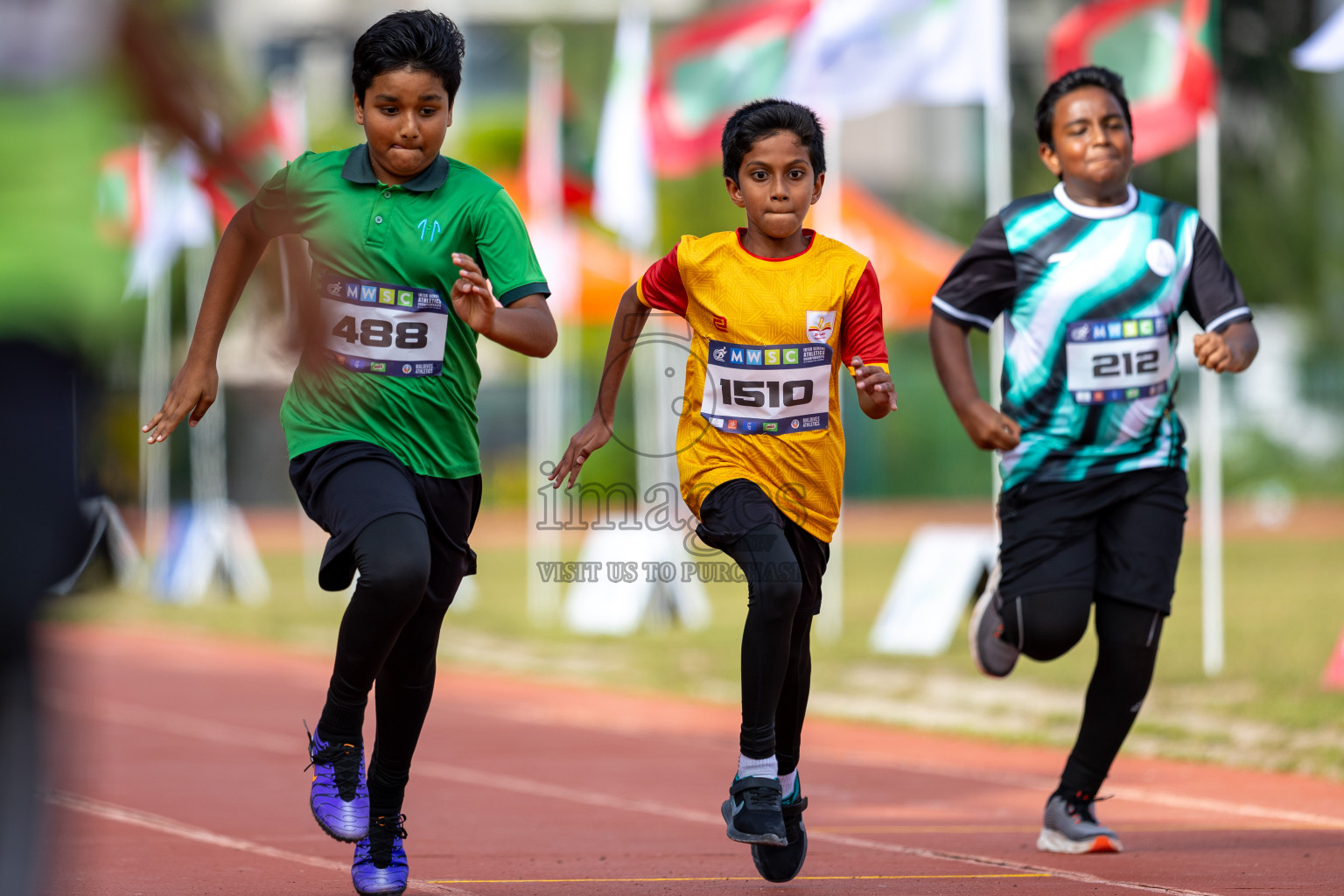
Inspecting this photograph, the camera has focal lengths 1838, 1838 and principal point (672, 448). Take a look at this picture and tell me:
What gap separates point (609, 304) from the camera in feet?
70.6

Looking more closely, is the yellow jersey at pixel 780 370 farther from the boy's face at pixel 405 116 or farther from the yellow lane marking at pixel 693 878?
the yellow lane marking at pixel 693 878

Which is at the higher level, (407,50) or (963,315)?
(407,50)

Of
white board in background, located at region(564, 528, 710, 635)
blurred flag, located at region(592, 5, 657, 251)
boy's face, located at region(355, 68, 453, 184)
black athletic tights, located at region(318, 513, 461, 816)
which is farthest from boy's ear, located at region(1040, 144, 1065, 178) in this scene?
Result: blurred flag, located at region(592, 5, 657, 251)

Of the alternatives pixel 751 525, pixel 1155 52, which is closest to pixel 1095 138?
pixel 751 525

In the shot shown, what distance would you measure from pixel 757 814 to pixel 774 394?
114 centimetres

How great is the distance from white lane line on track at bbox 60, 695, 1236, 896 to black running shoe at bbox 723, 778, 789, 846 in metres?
1.06

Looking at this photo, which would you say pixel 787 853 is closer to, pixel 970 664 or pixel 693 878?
pixel 693 878

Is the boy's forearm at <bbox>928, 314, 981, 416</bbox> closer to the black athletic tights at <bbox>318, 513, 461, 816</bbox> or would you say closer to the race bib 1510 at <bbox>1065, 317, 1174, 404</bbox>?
the race bib 1510 at <bbox>1065, 317, 1174, 404</bbox>

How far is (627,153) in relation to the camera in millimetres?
16594

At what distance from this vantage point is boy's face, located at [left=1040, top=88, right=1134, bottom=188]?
19.5 feet

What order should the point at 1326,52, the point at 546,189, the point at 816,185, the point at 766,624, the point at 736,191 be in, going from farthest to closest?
the point at 546,189 → the point at 1326,52 → the point at 736,191 → the point at 816,185 → the point at 766,624

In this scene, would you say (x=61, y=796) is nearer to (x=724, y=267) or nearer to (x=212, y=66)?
(x=212, y=66)

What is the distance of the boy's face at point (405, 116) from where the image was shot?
4.73 m

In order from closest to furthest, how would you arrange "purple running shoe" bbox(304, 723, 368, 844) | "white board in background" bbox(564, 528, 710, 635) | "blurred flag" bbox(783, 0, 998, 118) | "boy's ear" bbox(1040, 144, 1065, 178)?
"purple running shoe" bbox(304, 723, 368, 844) → "boy's ear" bbox(1040, 144, 1065, 178) → "blurred flag" bbox(783, 0, 998, 118) → "white board in background" bbox(564, 528, 710, 635)
